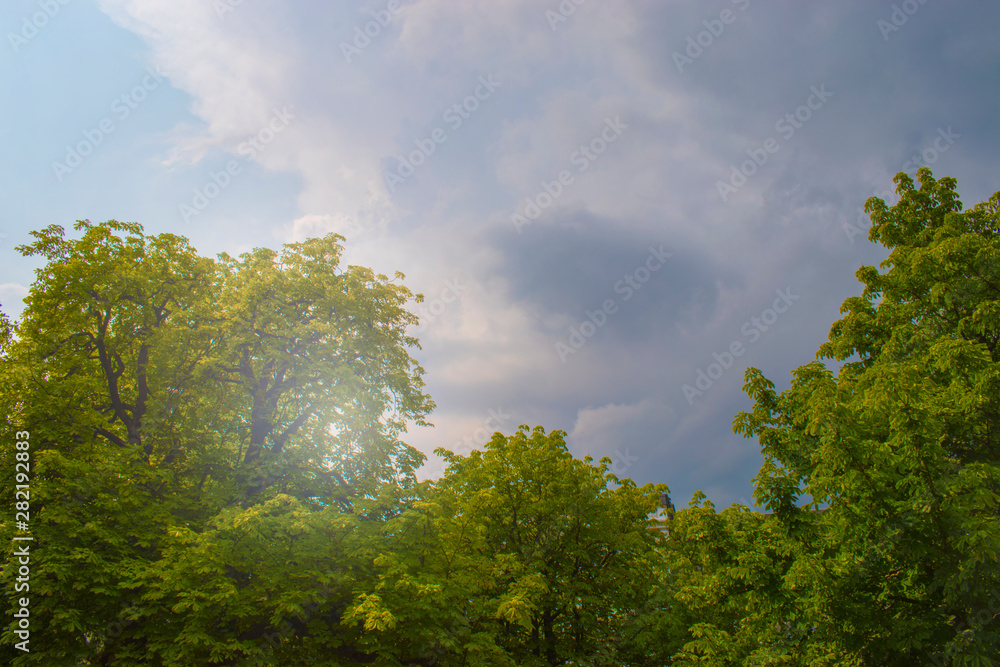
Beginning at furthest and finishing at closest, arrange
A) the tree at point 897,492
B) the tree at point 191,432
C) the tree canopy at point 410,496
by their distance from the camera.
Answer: the tree at point 191,432, the tree canopy at point 410,496, the tree at point 897,492

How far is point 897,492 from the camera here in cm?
884

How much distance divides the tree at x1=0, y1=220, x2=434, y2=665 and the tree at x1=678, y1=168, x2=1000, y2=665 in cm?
1096

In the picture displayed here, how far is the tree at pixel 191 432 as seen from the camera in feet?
36.8

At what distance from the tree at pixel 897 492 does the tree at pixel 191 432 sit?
11.0 m

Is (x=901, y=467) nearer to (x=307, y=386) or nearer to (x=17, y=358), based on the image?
(x=307, y=386)

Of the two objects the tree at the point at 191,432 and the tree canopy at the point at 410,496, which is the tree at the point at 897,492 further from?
the tree at the point at 191,432

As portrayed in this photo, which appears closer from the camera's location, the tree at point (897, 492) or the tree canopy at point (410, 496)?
the tree at point (897, 492)

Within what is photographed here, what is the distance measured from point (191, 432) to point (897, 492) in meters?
21.6

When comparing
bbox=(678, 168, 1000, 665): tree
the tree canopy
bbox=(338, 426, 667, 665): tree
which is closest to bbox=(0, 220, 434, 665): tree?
the tree canopy

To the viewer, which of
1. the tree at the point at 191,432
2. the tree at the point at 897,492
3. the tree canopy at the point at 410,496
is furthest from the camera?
the tree at the point at 191,432

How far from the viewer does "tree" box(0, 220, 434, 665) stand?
1121 centimetres

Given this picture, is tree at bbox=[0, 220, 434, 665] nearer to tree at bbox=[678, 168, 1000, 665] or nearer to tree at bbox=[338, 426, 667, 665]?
tree at bbox=[338, 426, 667, 665]

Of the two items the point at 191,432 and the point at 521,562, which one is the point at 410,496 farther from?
the point at 191,432

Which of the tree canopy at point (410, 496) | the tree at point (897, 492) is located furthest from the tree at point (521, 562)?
the tree at point (897, 492)
